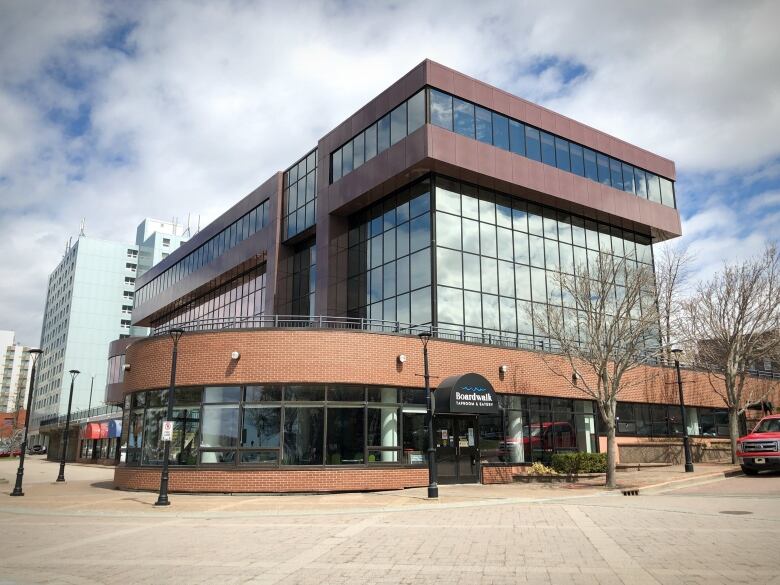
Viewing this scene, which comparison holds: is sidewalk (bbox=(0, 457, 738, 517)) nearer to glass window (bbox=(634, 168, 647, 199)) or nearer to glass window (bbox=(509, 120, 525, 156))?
glass window (bbox=(509, 120, 525, 156))

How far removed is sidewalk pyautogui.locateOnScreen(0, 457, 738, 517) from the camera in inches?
682

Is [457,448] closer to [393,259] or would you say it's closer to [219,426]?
[219,426]

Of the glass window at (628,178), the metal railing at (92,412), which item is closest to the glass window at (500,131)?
the glass window at (628,178)

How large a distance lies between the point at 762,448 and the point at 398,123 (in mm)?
20323

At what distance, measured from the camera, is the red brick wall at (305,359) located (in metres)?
21.9

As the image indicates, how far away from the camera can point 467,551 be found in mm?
10531

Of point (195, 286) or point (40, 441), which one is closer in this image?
point (195, 286)

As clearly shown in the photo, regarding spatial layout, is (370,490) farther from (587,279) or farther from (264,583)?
(264,583)

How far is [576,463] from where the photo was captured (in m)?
25.2

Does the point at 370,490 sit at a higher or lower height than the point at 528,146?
lower

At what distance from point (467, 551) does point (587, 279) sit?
1625cm

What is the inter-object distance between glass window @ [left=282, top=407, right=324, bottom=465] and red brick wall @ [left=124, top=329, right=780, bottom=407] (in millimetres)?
1092

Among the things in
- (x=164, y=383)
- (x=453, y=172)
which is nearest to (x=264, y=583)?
(x=164, y=383)

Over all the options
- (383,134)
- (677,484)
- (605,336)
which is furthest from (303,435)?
A: (383,134)
